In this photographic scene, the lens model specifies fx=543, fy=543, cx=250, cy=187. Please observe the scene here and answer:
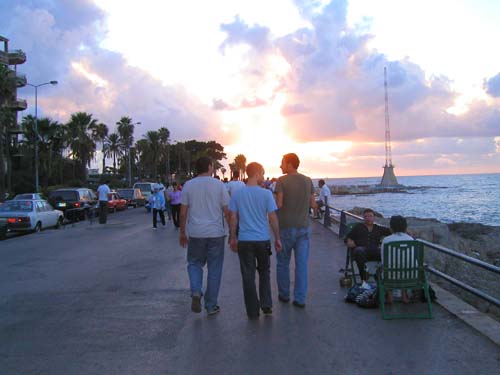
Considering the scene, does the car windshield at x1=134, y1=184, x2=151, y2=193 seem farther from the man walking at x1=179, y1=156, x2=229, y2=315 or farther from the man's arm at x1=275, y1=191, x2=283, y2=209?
the man walking at x1=179, y1=156, x2=229, y2=315

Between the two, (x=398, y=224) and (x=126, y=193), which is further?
(x=126, y=193)

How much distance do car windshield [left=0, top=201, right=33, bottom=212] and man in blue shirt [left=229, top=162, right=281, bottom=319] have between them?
55.4ft

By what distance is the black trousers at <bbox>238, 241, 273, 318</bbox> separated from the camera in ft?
21.2

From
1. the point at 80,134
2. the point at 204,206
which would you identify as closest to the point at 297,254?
the point at 204,206

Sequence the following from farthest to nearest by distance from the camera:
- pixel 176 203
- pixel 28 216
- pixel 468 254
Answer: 1. pixel 468 254
2. pixel 28 216
3. pixel 176 203

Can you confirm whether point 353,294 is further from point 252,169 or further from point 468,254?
point 468,254

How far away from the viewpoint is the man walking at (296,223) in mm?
7082

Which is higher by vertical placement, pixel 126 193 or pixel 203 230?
pixel 126 193

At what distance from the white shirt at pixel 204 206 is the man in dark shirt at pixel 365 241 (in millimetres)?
2451

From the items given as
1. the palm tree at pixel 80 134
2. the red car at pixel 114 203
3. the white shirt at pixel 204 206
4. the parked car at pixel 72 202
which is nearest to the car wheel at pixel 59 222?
the parked car at pixel 72 202

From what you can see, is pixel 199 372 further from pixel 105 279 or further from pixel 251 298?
pixel 105 279

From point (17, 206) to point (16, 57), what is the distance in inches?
2003

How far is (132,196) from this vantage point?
4247 cm

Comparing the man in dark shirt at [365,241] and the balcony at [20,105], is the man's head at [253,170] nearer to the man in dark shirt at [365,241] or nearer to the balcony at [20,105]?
the man in dark shirt at [365,241]
